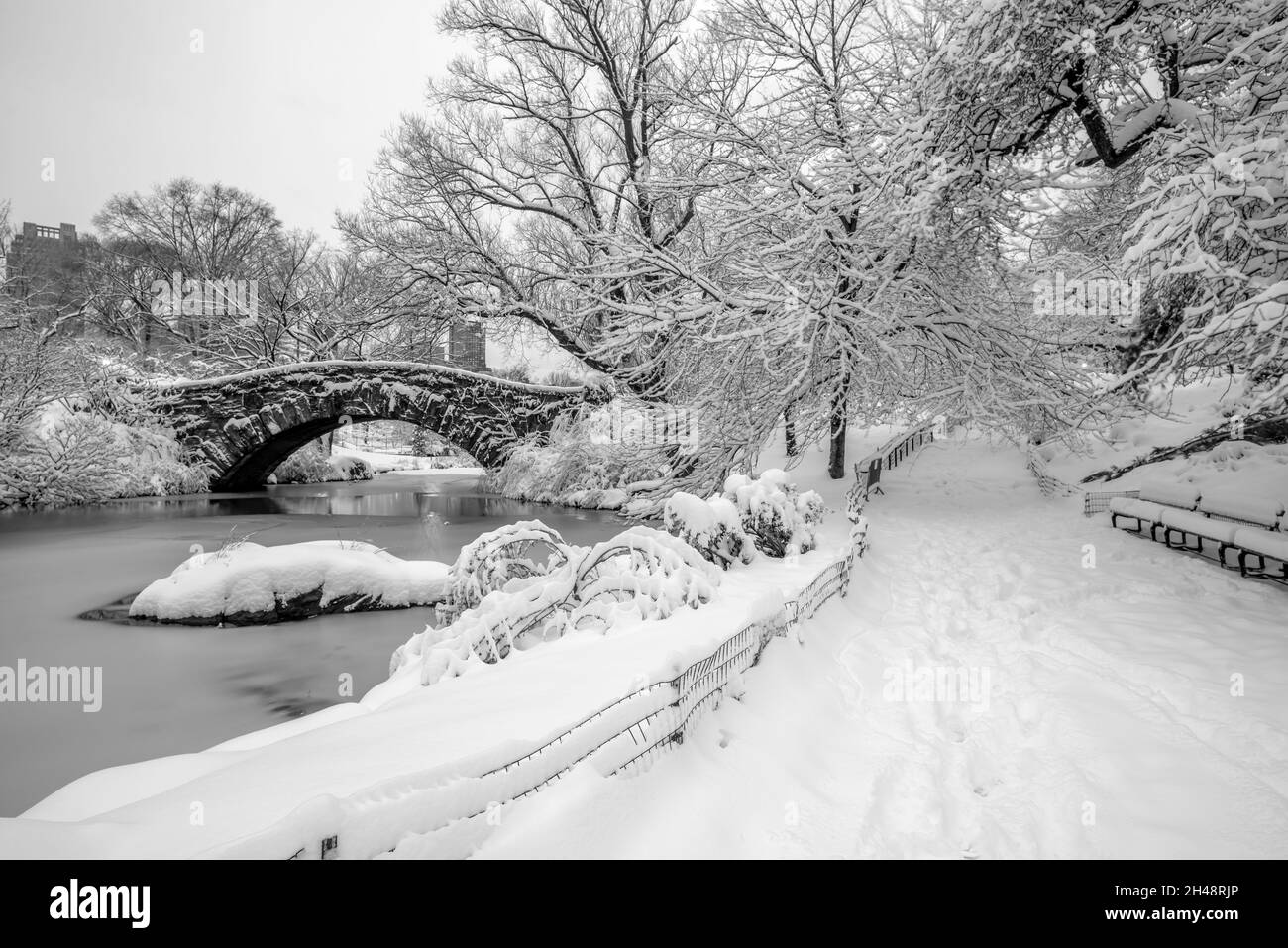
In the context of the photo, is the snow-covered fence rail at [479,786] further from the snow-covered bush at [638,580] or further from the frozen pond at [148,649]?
the frozen pond at [148,649]

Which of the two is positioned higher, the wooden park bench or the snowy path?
the wooden park bench

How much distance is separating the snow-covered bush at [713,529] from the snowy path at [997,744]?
1754 millimetres

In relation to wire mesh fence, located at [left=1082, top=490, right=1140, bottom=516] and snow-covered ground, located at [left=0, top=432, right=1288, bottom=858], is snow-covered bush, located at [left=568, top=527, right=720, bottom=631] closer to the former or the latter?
snow-covered ground, located at [left=0, top=432, right=1288, bottom=858]

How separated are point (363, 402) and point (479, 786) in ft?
73.3

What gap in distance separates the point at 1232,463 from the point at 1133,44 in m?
7.32

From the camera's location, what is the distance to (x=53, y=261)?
3522 cm

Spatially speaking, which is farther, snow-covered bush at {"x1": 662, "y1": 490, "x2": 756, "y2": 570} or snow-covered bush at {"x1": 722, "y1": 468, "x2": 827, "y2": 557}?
snow-covered bush at {"x1": 722, "y1": 468, "x2": 827, "y2": 557}

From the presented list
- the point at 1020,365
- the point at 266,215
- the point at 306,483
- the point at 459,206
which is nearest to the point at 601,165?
A: the point at 459,206

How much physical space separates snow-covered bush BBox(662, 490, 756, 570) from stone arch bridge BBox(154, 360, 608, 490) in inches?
512

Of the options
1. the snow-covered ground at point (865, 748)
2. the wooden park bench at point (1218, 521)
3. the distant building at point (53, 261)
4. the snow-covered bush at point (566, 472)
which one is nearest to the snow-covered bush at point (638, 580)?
the snow-covered ground at point (865, 748)

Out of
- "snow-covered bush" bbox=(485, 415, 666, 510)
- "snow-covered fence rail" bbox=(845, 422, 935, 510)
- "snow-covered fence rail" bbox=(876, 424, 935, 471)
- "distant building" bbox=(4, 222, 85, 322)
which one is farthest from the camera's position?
"distant building" bbox=(4, 222, 85, 322)

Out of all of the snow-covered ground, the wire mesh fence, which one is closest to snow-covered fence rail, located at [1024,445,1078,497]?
the wire mesh fence

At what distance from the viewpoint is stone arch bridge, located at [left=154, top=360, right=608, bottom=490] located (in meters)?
21.6

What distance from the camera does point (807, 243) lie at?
8898 millimetres
